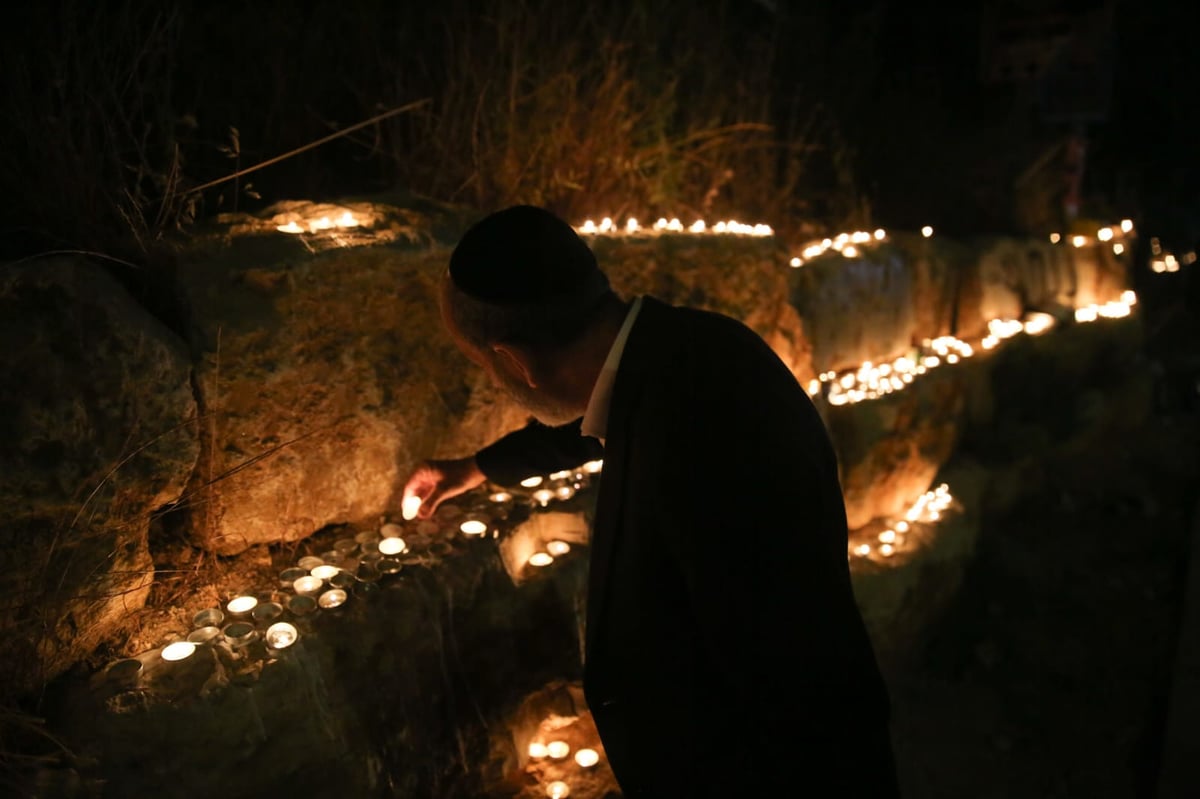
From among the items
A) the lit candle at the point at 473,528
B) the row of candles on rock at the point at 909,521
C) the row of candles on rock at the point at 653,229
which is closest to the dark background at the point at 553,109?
the row of candles on rock at the point at 653,229

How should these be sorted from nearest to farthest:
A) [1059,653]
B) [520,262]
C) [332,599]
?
[520,262] < [332,599] < [1059,653]

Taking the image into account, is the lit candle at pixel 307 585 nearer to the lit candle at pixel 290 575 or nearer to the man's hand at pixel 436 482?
the lit candle at pixel 290 575

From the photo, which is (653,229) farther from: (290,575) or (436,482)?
(290,575)

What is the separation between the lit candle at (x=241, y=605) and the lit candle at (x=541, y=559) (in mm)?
891

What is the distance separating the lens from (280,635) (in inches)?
77.4

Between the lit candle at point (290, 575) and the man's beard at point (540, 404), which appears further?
the lit candle at point (290, 575)

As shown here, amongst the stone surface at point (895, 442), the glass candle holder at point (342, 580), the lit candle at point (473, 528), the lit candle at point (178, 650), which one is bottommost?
the stone surface at point (895, 442)

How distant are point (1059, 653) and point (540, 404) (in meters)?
3.83

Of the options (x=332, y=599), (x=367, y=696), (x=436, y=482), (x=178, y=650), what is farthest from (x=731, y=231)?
(x=178, y=650)

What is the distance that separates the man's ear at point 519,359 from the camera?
4.95 ft

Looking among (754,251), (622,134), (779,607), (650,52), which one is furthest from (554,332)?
(650,52)

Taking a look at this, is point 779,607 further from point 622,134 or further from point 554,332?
point 622,134

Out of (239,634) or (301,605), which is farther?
(301,605)

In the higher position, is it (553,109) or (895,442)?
(553,109)
